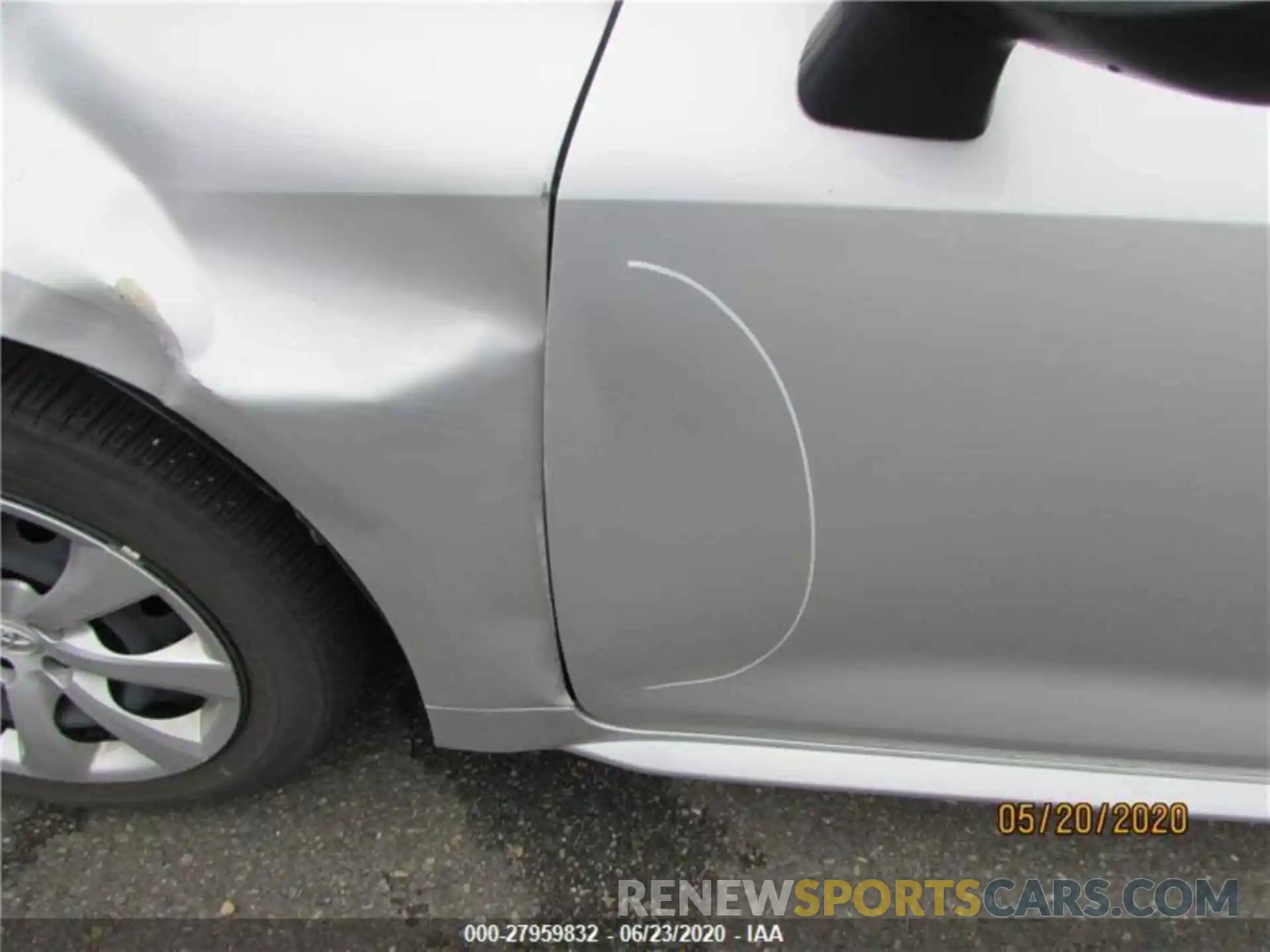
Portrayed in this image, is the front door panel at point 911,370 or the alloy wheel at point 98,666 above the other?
the front door panel at point 911,370

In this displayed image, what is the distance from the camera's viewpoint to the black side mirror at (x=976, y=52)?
681 millimetres

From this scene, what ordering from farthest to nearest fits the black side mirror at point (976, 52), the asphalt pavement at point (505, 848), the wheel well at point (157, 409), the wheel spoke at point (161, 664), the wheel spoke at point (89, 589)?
the asphalt pavement at point (505, 848)
the wheel spoke at point (161, 664)
the wheel spoke at point (89, 589)
the wheel well at point (157, 409)
the black side mirror at point (976, 52)

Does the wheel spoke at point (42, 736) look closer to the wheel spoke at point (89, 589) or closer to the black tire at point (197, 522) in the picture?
the wheel spoke at point (89, 589)

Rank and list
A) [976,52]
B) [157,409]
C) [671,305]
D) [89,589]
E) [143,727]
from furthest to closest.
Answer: [143,727], [89,589], [157,409], [671,305], [976,52]

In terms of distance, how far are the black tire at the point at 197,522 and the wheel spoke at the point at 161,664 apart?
3cm

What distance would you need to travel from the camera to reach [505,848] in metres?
1.57

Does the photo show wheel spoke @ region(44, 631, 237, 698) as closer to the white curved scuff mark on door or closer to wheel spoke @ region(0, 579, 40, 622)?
wheel spoke @ region(0, 579, 40, 622)

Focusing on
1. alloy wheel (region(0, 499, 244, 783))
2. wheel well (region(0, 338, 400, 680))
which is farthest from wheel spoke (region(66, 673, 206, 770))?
wheel well (region(0, 338, 400, 680))

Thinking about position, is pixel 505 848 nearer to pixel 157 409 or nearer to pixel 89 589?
pixel 89 589

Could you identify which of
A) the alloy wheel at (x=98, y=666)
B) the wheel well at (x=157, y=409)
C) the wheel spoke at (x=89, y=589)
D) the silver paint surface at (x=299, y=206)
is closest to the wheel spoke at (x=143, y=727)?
the alloy wheel at (x=98, y=666)

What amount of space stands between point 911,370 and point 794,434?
0.12 metres

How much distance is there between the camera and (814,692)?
124cm

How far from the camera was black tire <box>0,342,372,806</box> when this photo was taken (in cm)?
109

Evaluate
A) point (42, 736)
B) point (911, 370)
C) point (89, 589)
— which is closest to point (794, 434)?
point (911, 370)
